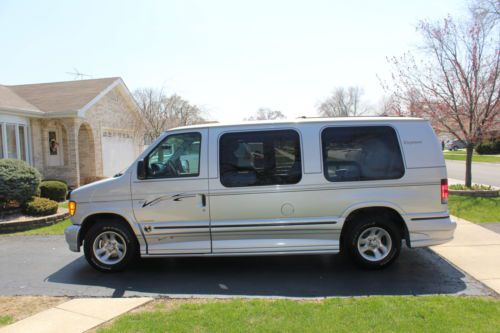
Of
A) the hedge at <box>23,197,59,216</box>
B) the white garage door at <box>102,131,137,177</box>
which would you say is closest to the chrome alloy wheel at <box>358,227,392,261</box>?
the hedge at <box>23,197,59,216</box>

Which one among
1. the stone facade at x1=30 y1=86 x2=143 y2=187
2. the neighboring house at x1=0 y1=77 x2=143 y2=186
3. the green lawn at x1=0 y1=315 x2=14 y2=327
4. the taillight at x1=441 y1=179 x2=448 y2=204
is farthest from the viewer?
the stone facade at x1=30 y1=86 x2=143 y2=187

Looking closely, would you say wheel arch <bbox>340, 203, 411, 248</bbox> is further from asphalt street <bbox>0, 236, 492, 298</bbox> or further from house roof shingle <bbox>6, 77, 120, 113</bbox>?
house roof shingle <bbox>6, 77, 120, 113</bbox>

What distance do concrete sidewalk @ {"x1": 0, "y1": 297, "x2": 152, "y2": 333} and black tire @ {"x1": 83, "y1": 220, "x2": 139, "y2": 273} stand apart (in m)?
0.98

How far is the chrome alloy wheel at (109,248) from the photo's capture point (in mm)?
5727

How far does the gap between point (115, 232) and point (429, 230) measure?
178 inches

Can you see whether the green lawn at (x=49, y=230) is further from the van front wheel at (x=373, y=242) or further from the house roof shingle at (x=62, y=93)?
the house roof shingle at (x=62, y=93)

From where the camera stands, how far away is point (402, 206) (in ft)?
17.7

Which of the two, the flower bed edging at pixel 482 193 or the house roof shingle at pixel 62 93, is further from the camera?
the house roof shingle at pixel 62 93

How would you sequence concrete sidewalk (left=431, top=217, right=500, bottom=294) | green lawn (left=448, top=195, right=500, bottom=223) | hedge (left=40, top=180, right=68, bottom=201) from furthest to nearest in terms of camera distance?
hedge (left=40, top=180, right=68, bottom=201) → green lawn (left=448, top=195, right=500, bottom=223) → concrete sidewalk (left=431, top=217, right=500, bottom=294)

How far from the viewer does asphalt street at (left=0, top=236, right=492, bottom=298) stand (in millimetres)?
4910

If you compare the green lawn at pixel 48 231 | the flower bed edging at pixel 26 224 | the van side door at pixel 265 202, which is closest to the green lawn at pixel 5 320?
the van side door at pixel 265 202

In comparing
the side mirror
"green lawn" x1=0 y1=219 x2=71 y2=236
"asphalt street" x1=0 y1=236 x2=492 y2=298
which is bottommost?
"asphalt street" x1=0 y1=236 x2=492 y2=298

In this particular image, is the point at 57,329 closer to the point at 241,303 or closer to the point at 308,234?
the point at 241,303

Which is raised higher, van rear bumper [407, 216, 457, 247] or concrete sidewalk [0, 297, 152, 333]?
van rear bumper [407, 216, 457, 247]
